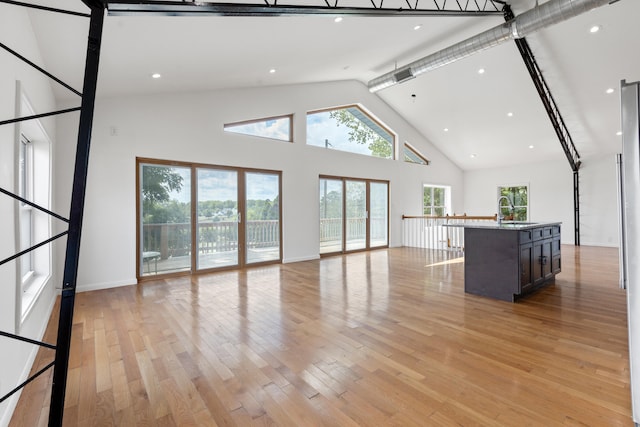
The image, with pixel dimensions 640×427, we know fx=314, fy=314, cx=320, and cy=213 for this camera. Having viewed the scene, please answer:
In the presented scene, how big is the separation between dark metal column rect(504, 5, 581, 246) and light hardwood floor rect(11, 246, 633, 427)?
408 centimetres

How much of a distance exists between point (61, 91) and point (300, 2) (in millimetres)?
3136

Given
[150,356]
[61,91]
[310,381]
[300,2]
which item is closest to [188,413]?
[310,381]

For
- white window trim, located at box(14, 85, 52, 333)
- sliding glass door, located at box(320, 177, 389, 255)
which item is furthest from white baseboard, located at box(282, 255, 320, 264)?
white window trim, located at box(14, 85, 52, 333)

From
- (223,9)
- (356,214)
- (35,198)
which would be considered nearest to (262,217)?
(356,214)

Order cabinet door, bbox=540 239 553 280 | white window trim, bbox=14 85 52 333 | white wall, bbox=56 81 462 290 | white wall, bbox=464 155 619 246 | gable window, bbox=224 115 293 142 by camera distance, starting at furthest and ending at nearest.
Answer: white wall, bbox=464 155 619 246
gable window, bbox=224 115 293 142
white wall, bbox=56 81 462 290
cabinet door, bbox=540 239 553 280
white window trim, bbox=14 85 52 333

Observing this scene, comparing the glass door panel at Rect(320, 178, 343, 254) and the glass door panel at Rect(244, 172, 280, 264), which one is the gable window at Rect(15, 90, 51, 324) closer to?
the glass door panel at Rect(244, 172, 280, 264)

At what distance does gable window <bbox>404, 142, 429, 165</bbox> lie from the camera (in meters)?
9.40

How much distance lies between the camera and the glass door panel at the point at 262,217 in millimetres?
6086

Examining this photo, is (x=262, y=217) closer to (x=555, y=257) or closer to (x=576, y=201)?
(x=555, y=257)

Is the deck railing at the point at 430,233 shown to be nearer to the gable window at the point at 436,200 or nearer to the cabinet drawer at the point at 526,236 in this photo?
the gable window at the point at 436,200

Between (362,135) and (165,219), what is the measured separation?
523 cm

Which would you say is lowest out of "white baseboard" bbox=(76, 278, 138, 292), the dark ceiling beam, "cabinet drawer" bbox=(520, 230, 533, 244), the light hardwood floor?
the light hardwood floor

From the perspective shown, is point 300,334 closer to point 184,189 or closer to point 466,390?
point 466,390

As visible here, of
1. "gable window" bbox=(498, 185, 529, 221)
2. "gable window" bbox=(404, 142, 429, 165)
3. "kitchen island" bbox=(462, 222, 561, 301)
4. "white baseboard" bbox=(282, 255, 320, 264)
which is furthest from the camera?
"gable window" bbox=(498, 185, 529, 221)
